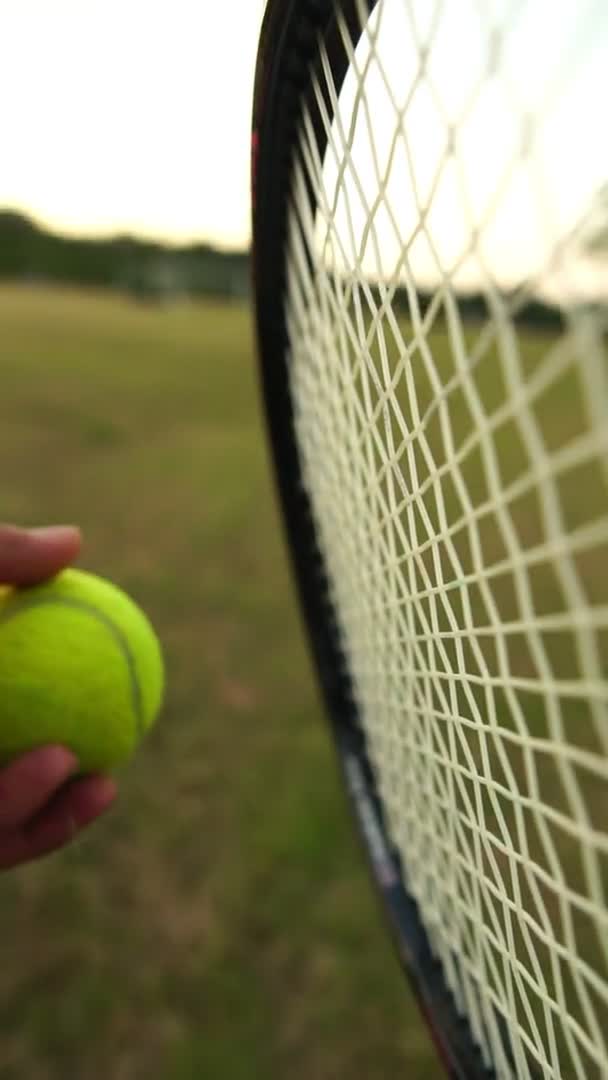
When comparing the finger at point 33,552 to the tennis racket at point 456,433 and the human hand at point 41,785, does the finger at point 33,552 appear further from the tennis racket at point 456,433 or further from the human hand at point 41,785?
the tennis racket at point 456,433

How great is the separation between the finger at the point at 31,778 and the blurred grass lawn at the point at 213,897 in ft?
1.26

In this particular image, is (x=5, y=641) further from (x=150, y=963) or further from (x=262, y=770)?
(x=262, y=770)

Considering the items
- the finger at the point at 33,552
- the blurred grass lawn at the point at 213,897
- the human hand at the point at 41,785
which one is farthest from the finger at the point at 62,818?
the blurred grass lawn at the point at 213,897

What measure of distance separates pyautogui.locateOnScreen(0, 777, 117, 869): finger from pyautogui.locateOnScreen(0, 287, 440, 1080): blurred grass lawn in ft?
0.94

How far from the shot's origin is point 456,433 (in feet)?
1.86

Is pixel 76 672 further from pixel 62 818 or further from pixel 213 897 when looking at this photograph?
pixel 213 897

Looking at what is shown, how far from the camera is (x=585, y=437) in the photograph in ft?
1.16

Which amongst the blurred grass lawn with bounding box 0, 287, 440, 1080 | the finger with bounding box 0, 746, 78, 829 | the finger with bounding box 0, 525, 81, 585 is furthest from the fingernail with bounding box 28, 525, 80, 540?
the blurred grass lawn with bounding box 0, 287, 440, 1080

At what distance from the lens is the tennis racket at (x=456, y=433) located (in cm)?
37

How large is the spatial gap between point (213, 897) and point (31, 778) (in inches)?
20.9

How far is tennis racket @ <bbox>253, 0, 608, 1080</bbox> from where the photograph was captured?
37cm

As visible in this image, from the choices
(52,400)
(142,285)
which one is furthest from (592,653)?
(142,285)

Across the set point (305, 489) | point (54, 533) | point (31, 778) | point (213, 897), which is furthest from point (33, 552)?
point (213, 897)

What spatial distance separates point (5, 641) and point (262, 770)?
70 cm
